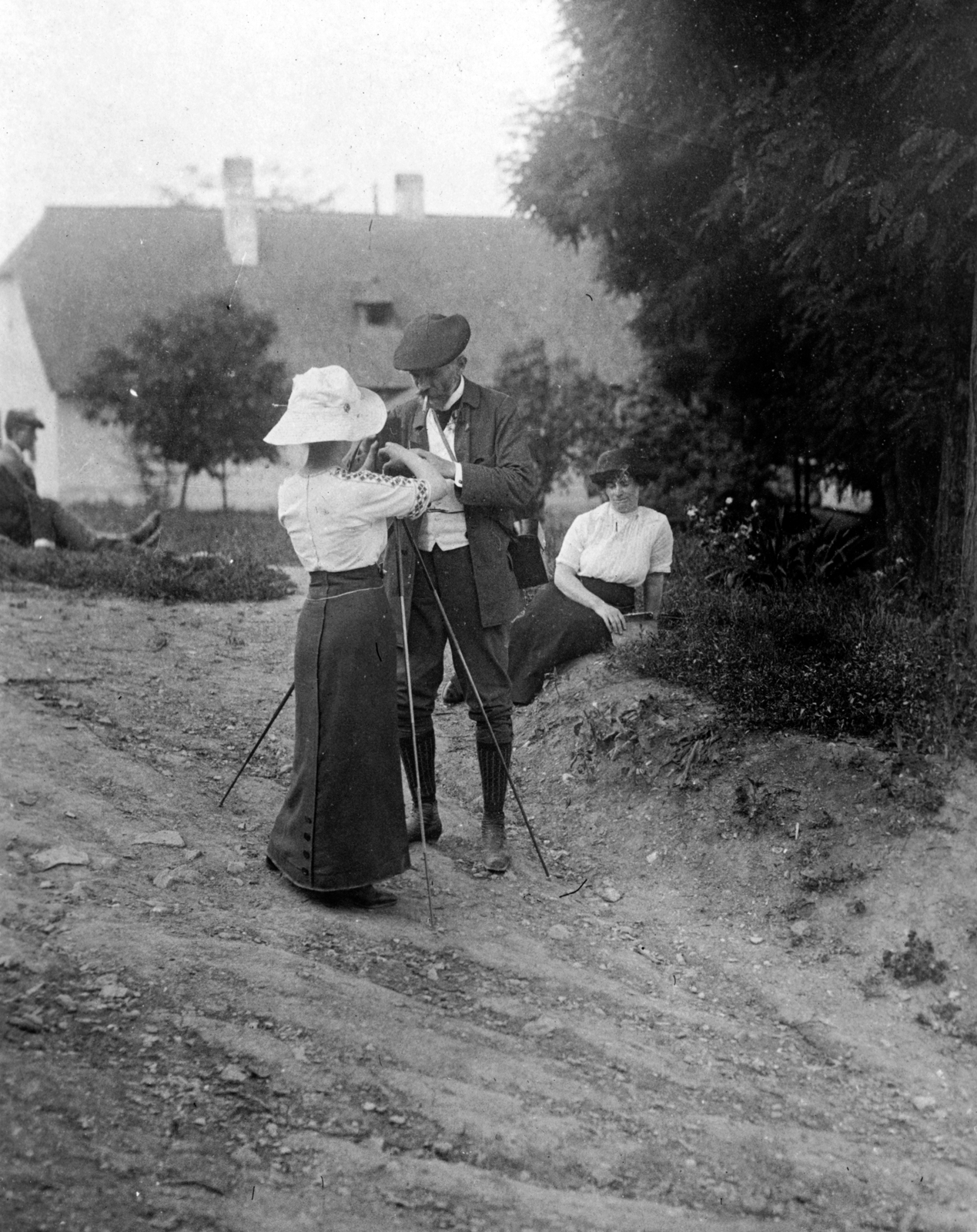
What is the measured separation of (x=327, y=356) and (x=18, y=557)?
40.8ft

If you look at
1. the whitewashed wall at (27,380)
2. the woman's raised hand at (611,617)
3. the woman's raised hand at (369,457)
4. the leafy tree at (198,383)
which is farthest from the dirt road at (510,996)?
the whitewashed wall at (27,380)

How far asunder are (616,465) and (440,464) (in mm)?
2742

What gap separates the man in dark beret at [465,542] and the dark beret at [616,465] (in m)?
2.30

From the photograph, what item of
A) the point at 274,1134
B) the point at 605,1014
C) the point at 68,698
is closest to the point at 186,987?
the point at 274,1134

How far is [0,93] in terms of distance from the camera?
515 cm

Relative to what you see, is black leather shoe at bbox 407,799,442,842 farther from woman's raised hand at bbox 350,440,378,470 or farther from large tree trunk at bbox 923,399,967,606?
large tree trunk at bbox 923,399,967,606

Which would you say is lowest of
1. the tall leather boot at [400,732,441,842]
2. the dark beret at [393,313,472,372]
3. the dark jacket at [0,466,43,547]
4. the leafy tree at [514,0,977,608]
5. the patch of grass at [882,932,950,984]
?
the patch of grass at [882,932,950,984]

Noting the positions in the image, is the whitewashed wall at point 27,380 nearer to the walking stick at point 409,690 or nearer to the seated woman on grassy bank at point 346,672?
the walking stick at point 409,690

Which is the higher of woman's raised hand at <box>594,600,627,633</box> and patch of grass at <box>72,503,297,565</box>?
woman's raised hand at <box>594,600,627,633</box>

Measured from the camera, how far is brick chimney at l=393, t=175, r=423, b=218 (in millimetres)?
26719

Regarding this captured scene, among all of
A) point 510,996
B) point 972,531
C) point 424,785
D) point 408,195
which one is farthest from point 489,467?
point 408,195

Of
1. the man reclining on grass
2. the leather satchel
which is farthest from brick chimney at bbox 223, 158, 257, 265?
the leather satchel

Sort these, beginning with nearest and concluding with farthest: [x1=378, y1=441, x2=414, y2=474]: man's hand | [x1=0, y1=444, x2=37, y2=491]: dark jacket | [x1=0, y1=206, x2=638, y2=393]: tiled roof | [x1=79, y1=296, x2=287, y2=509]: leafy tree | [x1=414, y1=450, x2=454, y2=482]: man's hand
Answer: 1. [x1=378, y1=441, x2=414, y2=474]: man's hand
2. [x1=414, y1=450, x2=454, y2=482]: man's hand
3. [x1=0, y1=444, x2=37, y2=491]: dark jacket
4. [x1=79, y1=296, x2=287, y2=509]: leafy tree
5. [x1=0, y1=206, x2=638, y2=393]: tiled roof

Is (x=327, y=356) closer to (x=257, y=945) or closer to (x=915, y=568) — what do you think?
(x=915, y=568)
